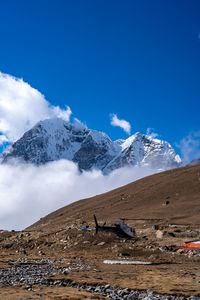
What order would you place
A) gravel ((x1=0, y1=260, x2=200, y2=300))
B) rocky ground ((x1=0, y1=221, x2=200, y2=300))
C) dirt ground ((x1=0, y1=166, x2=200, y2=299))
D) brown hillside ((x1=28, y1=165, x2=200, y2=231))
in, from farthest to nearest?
brown hillside ((x1=28, y1=165, x2=200, y2=231)) < dirt ground ((x1=0, y1=166, x2=200, y2=299)) < rocky ground ((x1=0, y1=221, x2=200, y2=300)) < gravel ((x1=0, y1=260, x2=200, y2=300))

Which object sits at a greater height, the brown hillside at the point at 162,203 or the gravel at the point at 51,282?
the brown hillside at the point at 162,203

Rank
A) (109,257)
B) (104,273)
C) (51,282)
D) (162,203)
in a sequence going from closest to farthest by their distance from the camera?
(51,282)
(104,273)
(109,257)
(162,203)

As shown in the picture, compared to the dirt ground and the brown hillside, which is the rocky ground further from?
the brown hillside

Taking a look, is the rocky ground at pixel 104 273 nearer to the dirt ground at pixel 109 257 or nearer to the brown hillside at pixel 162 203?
the dirt ground at pixel 109 257

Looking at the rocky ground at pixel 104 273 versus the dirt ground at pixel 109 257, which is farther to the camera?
the dirt ground at pixel 109 257

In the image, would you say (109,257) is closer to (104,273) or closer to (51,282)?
(104,273)

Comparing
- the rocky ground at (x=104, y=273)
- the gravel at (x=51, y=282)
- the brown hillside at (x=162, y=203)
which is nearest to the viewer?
the gravel at (x=51, y=282)

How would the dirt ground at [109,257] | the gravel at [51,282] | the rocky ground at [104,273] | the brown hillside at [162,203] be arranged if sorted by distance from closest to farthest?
the gravel at [51,282], the rocky ground at [104,273], the dirt ground at [109,257], the brown hillside at [162,203]

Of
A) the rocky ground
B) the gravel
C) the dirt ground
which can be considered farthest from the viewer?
the dirt ground

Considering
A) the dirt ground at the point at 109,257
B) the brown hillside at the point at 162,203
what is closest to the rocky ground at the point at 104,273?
the dirt ground at the point at 109,257

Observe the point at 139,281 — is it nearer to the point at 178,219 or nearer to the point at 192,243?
the point at 192,243

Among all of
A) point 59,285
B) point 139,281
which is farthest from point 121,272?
point 59,285

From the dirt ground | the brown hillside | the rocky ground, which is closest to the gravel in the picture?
the rocky ground

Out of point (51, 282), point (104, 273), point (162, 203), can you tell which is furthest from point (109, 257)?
point (162, 203)
